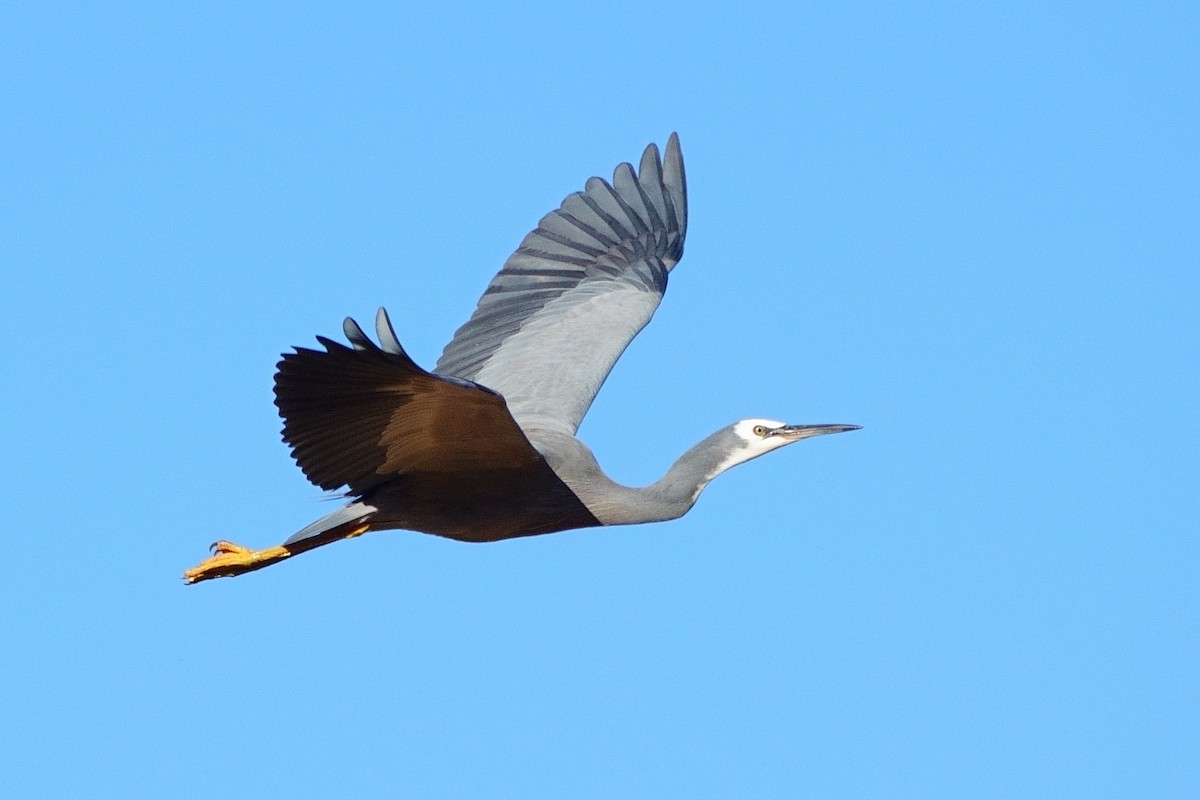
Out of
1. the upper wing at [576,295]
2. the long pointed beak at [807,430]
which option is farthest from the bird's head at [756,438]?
the upper wing at [576,295]

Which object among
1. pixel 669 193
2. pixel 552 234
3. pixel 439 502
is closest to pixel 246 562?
pixel 439 502

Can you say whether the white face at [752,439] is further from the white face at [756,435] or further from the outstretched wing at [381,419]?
the outstretched wing at [381,419]

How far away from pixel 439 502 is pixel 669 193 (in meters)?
4.08

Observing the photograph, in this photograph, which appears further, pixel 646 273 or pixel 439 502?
pixel 646 273

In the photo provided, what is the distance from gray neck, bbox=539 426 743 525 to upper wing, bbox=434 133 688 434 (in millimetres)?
576

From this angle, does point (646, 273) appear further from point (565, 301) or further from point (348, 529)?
point (348, 529)

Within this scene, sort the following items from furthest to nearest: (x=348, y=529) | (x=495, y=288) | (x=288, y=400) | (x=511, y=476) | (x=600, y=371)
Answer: (x=495, y=288)
(x=600, y=371)
(x=348, y=529)
(x=511, y=476)
(x=288, y=400)

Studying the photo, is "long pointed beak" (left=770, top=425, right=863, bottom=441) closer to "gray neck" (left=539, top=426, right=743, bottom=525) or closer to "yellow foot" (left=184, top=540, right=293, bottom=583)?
"gray neck" (left=539, top=426, right=743, bottom=525)

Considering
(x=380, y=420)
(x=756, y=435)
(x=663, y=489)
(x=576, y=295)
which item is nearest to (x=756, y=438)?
(x=756, y=435)

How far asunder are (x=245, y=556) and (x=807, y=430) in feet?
10.3

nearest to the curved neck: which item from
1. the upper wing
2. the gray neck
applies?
the gray neck

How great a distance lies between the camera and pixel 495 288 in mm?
11234

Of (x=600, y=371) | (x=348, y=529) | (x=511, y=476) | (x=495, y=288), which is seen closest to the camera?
(x=511, y=476)

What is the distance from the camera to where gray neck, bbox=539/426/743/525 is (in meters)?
8.96
